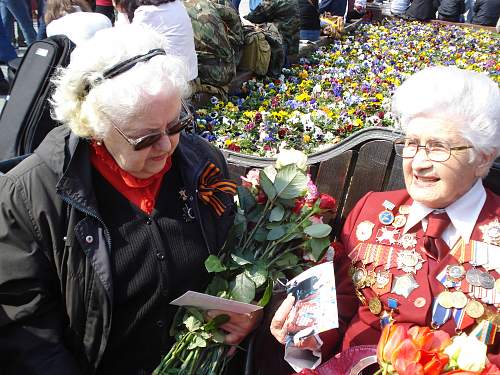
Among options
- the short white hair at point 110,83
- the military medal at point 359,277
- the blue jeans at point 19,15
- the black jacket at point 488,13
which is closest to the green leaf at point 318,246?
the military medal at point 359,277

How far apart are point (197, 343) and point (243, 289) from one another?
0.24 m

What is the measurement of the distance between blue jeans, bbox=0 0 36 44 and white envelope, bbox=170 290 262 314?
18.1ft

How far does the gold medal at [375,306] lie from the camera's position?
1814mm

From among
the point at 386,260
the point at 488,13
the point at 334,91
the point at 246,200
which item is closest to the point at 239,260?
the point at 246,200

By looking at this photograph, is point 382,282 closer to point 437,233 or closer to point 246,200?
point 437,233

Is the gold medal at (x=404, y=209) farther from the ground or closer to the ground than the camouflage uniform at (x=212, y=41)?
farther from the ground

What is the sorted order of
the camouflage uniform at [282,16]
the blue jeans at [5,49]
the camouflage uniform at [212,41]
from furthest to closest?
the camouflage uniform at [282,16] < the blue jeans at [5,49] < the camouflage uniform at [212,41]

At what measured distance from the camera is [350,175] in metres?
2.20

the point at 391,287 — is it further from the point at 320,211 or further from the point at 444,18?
the point at 444,18

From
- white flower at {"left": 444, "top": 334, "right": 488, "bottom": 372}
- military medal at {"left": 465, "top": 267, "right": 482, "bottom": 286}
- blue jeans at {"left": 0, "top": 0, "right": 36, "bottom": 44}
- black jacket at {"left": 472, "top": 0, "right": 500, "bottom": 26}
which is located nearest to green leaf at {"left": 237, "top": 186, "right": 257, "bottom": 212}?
military medal at {"left": 465, "top": 267, "right": 482, "bottom": 286}

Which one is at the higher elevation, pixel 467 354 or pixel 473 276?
pixel 467 354

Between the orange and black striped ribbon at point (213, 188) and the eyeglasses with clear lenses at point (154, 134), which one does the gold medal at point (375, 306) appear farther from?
the eyeglasses with clear lenses at point (154, 134)

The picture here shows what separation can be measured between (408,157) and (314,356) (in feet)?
2.58

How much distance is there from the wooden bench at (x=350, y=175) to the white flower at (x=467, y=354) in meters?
0.81
